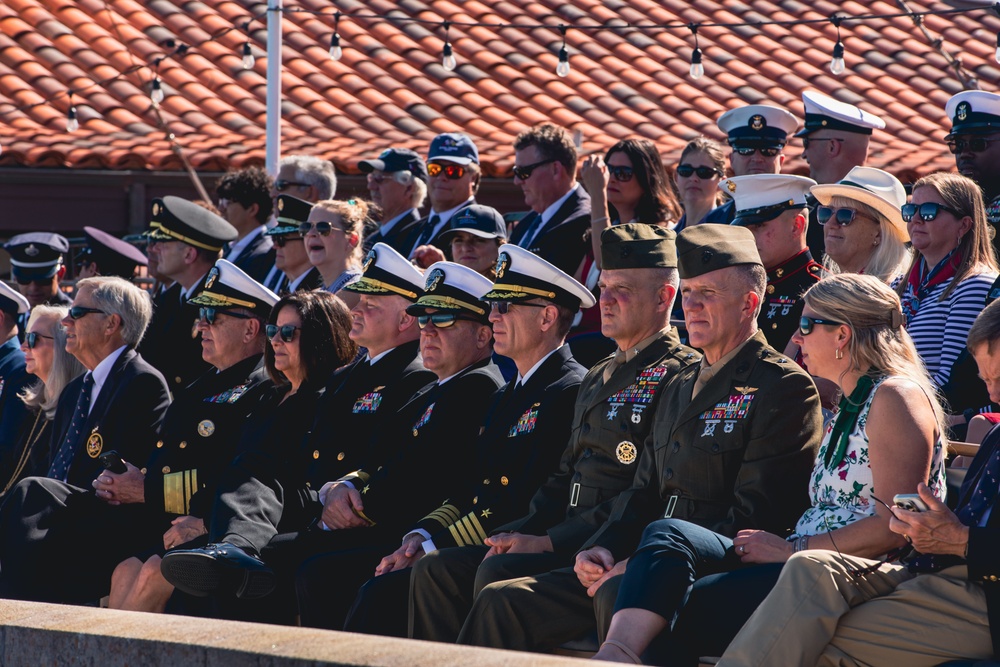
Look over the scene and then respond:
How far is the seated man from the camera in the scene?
3.90m

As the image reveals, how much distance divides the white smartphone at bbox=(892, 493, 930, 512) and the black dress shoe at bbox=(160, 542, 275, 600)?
2685 millimetres

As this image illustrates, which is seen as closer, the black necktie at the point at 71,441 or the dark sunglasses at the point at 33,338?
the black necktie at the point at 71,441

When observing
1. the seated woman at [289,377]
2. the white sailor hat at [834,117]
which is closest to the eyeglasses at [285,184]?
the seated woman at [289,377]

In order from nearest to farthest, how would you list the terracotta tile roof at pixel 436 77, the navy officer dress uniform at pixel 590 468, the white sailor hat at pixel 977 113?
the navy officer dress uniform at pixel 590 468 < the white sailor hat at pixel 977 113 < the terracotta tile roof at pixel 436 77

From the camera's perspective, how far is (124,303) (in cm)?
728

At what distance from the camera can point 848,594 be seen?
4.03 meters

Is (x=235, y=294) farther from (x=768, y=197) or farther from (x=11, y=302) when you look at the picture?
(x=768, y=197)

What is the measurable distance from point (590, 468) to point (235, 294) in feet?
7.92

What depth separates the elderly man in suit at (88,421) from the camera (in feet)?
21.1

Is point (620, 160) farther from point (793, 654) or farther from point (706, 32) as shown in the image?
point (706, 32)

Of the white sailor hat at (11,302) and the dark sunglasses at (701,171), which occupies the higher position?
the dark sunglasses at (701,171)

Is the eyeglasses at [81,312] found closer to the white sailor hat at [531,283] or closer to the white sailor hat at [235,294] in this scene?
the white sailor hat at [235,294]

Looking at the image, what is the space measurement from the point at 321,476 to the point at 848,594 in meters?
2.85

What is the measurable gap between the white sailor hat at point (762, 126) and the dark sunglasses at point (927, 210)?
1433 millimetres
